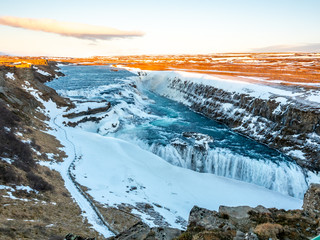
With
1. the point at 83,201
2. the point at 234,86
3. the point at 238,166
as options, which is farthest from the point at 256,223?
the point at 234,86

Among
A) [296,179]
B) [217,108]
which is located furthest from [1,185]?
[217,108]

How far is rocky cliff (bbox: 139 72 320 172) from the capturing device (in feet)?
86.4

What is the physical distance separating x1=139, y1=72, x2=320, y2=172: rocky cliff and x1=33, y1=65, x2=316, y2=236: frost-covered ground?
26.8 ft

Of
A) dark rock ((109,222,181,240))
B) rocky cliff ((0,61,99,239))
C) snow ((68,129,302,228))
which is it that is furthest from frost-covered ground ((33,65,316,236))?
dark rock ((109,222,181,240))

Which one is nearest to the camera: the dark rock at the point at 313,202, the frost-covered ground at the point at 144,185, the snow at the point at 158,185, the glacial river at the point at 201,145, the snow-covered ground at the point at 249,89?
the dark rock at the point at 313,202

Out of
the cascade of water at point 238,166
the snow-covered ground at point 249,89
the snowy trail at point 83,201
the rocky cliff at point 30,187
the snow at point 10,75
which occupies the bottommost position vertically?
the cascade of water at point 238,166

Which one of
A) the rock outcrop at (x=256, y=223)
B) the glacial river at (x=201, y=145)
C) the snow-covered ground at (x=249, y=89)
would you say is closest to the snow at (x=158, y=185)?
the glacial river at (x=201, y=145)

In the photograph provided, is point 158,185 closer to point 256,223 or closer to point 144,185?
point 144,185

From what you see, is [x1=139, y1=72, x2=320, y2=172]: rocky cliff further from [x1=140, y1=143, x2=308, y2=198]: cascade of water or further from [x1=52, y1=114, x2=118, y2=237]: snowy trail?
[x1=52, y1=114, x2=118, y2=237]: snowy trail

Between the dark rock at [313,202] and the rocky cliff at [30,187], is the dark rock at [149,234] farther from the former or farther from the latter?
the dark rock at [313,202]

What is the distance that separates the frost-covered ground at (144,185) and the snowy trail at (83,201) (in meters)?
0.06

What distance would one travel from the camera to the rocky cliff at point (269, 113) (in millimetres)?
26331

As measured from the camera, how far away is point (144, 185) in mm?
19938

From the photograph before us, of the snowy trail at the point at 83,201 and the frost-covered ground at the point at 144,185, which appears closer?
the snowy trail at the point at 83,201
